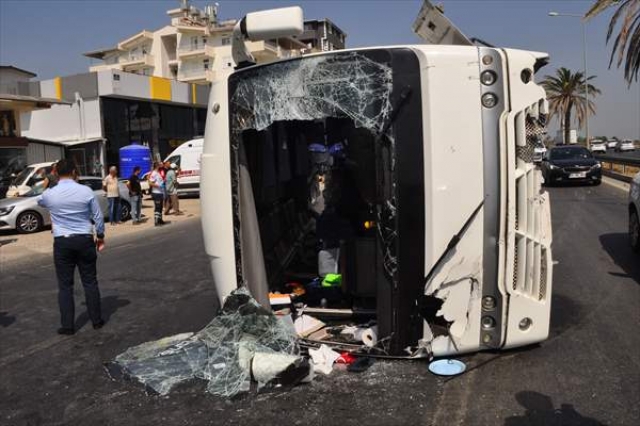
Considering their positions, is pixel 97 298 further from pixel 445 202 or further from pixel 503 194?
pixel 503 194

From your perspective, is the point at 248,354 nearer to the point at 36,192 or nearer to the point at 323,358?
the point at 323,358

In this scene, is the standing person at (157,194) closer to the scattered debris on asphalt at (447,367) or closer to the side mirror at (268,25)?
the side mirror at (268,25)

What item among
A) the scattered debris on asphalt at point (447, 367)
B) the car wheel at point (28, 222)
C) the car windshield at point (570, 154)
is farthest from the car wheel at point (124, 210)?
the car windshield at point (570, 154)

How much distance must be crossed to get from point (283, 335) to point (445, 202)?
1.68 m

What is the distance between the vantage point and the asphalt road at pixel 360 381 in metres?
3.56

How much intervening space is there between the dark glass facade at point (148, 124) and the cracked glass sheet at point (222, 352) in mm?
28561

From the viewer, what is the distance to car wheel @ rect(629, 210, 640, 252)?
811 centimetres

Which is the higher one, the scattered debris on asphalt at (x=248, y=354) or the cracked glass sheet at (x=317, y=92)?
the cracked glass sheet at (x=317, y=92)

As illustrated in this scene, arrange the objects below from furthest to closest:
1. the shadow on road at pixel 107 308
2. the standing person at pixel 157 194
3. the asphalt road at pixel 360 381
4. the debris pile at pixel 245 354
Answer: the standing person at pixel 157 194, the shadow on road at pixel 107 308, the debris pile at pixel 245 354, the asphalt road at pixel 360 381

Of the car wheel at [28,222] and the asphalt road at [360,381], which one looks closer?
the asphalt road at [360,381]

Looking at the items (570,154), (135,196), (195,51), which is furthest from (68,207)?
(195,51)

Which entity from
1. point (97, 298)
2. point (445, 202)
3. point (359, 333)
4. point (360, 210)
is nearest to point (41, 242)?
point (97, 298)

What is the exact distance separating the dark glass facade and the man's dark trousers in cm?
2696

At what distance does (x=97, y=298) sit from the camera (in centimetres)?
586
